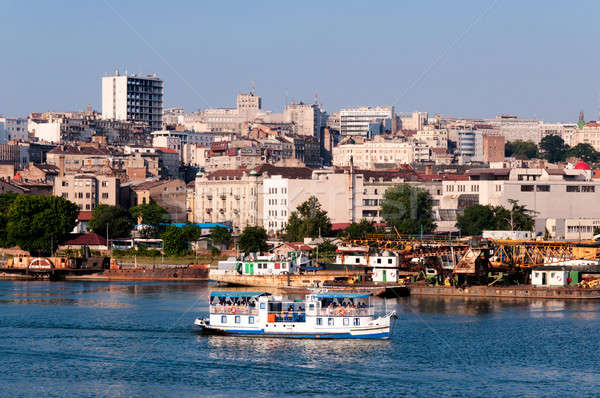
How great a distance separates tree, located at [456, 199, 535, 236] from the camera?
9325 cm

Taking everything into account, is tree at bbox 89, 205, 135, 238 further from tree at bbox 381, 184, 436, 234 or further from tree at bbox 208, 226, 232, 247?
tree at bbox 381, 184, 436, 234

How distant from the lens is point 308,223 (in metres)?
94.6

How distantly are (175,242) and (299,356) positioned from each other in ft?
160

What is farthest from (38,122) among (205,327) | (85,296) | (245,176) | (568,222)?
(205,327)

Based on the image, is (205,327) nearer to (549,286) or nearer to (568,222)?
(549,286)

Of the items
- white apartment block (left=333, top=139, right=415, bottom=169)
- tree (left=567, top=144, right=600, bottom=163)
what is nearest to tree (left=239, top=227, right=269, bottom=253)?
white apartment block (left=333, top=139, right=415, bottom=169)

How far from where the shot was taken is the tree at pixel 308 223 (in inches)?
3708

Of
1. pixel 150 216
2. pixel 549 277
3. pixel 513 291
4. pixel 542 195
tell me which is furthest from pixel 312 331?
pixel 150 216

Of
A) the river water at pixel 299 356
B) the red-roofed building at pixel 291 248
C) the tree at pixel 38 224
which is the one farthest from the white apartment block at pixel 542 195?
the river water at pixel 299 356

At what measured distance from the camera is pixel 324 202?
104 metres

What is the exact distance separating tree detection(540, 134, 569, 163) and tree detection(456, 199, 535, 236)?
97075 mm

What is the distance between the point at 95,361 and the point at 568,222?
59255 mm

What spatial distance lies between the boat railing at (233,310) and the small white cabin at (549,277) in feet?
75.7

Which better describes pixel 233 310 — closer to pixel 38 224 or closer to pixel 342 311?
pixel 342 311
